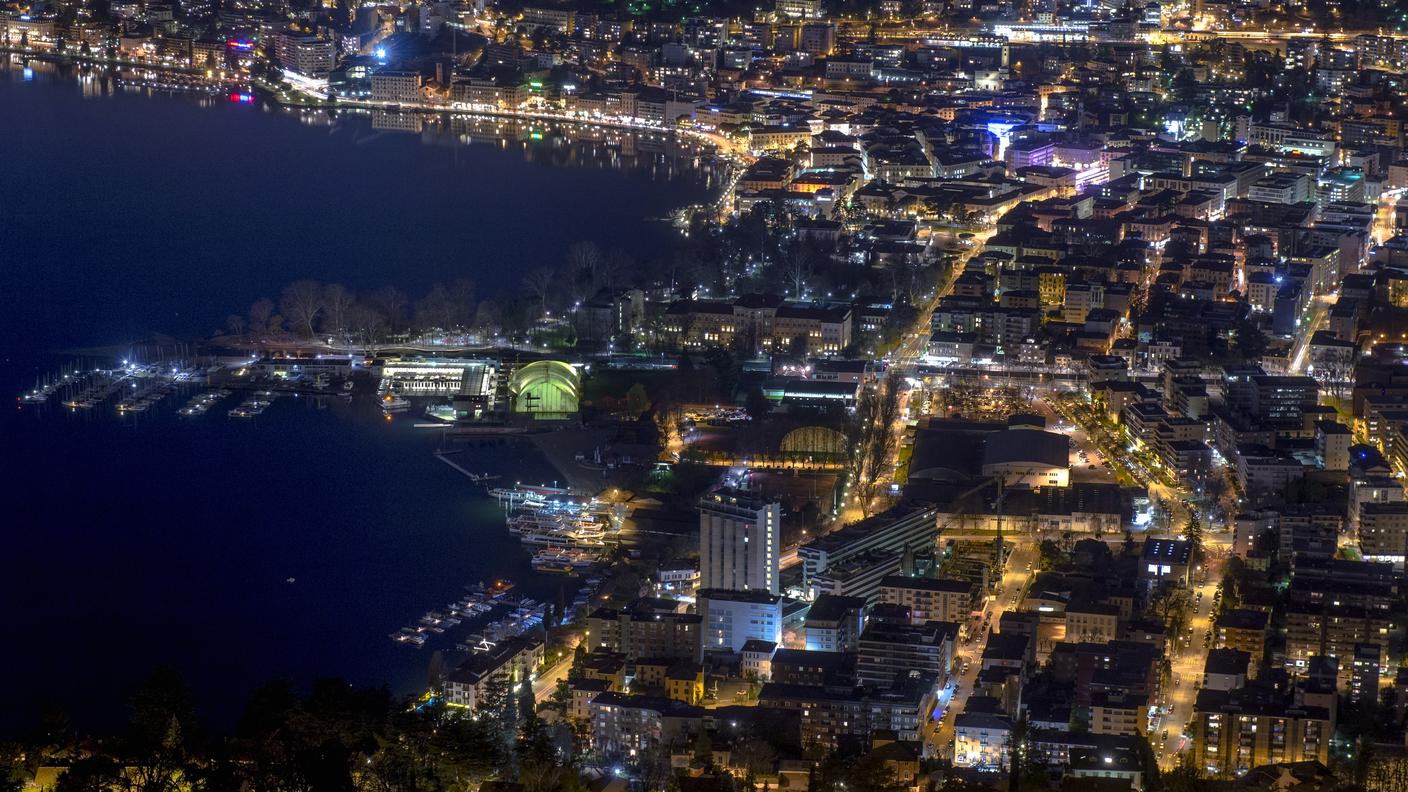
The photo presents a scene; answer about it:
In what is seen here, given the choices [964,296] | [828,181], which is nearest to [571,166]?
[828,181]

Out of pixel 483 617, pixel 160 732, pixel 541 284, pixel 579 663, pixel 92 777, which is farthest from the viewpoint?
pixel 541 284

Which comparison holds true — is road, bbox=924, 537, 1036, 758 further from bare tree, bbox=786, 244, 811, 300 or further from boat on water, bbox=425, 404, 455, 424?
bare tree, bbox=786, 244, 811, 300

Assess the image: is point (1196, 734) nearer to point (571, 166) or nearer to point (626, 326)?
point (626, 326)

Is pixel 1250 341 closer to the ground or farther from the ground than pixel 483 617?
farther from the ground

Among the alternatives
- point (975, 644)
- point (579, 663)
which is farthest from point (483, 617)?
point (975, 644)

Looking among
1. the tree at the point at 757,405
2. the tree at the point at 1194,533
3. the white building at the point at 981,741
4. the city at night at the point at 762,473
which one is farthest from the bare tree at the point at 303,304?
the white building at the point at 981,741

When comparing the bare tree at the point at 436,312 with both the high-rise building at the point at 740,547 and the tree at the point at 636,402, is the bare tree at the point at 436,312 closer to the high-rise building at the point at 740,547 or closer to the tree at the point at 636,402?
the tree at the point at 636,402

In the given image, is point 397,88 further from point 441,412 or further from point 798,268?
point 441,412
